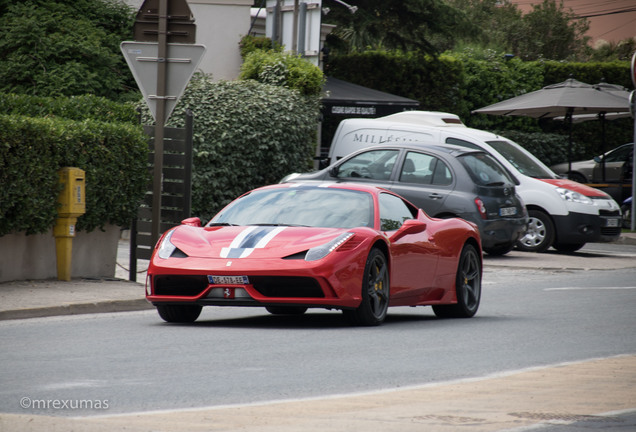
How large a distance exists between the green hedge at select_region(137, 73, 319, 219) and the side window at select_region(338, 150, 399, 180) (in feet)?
8.69

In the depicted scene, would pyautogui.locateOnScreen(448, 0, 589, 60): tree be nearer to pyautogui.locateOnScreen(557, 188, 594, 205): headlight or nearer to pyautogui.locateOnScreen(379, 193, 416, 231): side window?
pyautogui.locateOnScreen(557, 188, 594, 205): headlight

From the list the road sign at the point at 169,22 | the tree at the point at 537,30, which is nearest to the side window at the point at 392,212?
the road sign at the point at 169,22

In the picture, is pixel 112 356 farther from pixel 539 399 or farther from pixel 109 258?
pixel 109 258

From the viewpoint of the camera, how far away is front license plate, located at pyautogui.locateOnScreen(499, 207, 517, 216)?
61.9 ft

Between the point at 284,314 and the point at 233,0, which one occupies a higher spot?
the point at 233,0

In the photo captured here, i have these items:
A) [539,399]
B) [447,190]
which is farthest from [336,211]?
[447,190]

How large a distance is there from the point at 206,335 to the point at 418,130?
1234 cm

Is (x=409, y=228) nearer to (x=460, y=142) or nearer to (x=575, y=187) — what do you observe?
(x=460, y=142)

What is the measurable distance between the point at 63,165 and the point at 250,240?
403 centimetres

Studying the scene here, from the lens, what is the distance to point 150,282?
10.4m

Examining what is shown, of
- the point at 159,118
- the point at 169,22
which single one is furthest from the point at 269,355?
the point at 169,22

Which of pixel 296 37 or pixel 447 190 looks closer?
pixel 447 190

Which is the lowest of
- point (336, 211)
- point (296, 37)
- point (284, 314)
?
point (284, 314)

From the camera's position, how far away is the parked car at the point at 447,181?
60.5 ft
